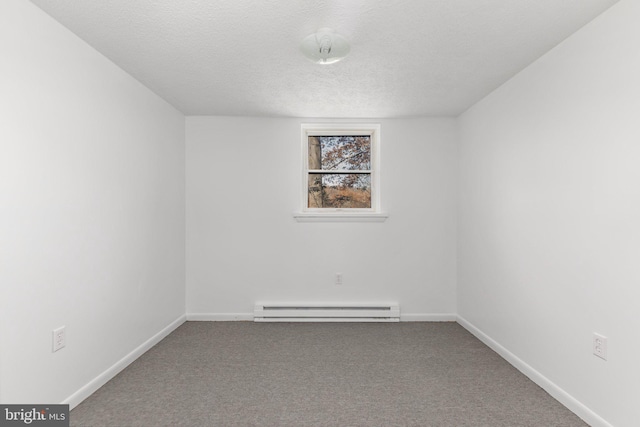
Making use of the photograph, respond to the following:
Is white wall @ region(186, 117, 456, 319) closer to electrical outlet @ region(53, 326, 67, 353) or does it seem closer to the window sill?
the window sill

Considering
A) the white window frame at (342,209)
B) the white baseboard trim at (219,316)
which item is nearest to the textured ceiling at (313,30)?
the white window frame at (342,209)

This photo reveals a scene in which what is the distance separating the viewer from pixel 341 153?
405cm

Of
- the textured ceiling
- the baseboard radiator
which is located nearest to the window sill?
the baseboard radiator

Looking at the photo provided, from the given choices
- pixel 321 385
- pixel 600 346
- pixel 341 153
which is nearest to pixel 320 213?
pixel 341 153

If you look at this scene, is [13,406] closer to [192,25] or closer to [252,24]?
[192,25]

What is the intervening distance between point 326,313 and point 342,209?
3.96 feet

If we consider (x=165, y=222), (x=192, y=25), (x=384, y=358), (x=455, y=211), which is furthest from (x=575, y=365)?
(x=165, y=222)

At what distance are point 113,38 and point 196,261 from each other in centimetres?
240

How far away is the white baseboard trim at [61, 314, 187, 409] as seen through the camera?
2.12 metres

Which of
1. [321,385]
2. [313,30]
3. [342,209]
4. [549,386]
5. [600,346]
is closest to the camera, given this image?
[600,346]

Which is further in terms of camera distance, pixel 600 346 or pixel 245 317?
pixel 245 317

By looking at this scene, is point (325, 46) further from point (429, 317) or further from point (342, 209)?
point (429, 317)

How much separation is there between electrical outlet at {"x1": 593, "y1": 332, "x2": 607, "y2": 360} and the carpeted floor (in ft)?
1.41

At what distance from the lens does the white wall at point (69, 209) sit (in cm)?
170
